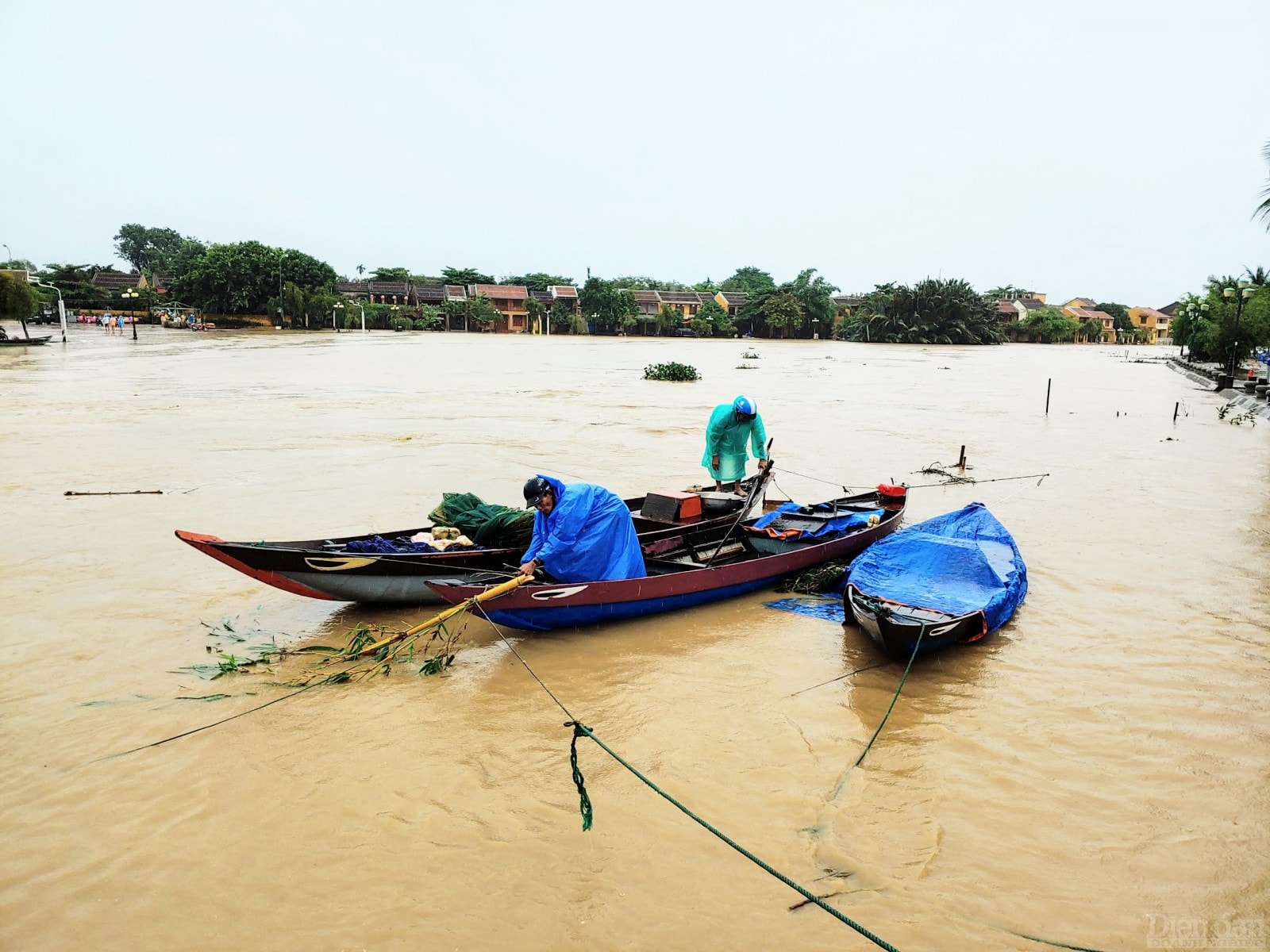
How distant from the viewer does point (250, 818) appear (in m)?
4.35

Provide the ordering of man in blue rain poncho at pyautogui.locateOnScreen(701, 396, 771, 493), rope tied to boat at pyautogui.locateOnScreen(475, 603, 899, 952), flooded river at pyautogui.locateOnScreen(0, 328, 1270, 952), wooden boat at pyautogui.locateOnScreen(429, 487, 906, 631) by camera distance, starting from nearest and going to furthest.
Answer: rope tied to boat at pyautogui.locateOnScreen(475, 603, 899, 952) < flooded river at pyautogui.locateOnScreen(0, 328, 1270, 952) < wooden boat at pyautogui.locateOnScreen(429, 487, 906, 631) < man in blue rain poncho at pyautogui.locateOnScreen(701, 396, 771, 493)

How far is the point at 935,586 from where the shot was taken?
6.96 m

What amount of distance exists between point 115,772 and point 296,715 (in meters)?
1.05

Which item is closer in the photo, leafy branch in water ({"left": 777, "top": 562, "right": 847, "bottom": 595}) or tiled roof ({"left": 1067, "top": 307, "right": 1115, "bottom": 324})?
leafy branch in water ({"left": 777, "top": 562, "right": 847, "bottom": 595})

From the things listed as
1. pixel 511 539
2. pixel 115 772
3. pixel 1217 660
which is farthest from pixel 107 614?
pixel 1217 660

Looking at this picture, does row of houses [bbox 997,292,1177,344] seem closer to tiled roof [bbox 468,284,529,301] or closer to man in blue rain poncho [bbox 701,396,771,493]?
tiled roof [bbox 468,284,529,301]

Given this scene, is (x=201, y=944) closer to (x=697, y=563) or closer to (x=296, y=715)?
(x=296, y=715)

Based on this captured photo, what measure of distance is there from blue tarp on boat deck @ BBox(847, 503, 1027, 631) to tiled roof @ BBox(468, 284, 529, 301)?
64.9 metres

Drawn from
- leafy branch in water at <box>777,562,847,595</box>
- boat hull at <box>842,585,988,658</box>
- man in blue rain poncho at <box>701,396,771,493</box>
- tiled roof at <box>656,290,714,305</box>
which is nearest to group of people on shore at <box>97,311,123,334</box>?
tiled roof at <box>656,290,714,305</box>

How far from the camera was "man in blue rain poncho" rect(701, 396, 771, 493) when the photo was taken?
31.7ft

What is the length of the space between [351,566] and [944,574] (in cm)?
503

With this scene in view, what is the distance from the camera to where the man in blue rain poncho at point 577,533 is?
6.28 m

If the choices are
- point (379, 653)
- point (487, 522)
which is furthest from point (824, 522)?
point (379, 653)

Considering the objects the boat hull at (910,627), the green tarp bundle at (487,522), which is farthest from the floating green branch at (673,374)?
the boat hull at (910,627)
